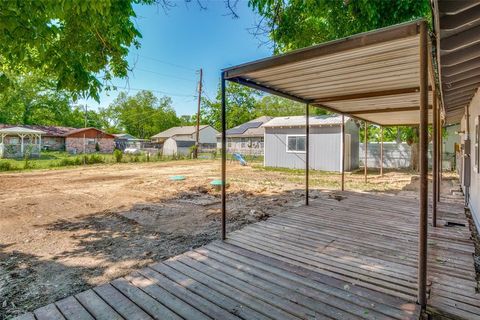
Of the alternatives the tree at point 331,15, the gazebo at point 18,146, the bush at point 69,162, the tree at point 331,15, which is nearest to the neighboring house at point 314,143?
the tree at point 331,15

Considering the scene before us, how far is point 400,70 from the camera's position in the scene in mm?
3332

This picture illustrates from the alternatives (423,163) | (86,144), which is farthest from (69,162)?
(423,163)

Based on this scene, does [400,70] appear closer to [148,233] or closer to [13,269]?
[148,233]

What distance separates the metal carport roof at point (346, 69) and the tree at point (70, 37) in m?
1.80

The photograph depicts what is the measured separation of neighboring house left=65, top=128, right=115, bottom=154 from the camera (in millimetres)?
30484

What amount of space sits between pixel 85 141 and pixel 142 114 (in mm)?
23819

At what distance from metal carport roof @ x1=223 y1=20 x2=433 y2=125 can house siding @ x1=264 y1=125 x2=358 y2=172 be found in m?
8.53

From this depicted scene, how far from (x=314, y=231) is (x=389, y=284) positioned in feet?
5.27

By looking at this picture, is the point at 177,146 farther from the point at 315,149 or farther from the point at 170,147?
the point at 315,149

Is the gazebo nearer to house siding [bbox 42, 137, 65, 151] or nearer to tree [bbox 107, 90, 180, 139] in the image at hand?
house siding [bbox 42, 137, 65, 151]

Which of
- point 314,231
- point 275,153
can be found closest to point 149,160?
point 275,153

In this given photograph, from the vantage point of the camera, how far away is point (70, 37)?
379 cm

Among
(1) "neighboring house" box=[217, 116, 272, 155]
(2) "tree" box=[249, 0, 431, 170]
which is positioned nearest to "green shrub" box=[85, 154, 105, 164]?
(1) "neighboring house" box=[217, 116, 272, 155]

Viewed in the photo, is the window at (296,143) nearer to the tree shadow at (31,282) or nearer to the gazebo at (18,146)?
the tree shadow at (31,282)
